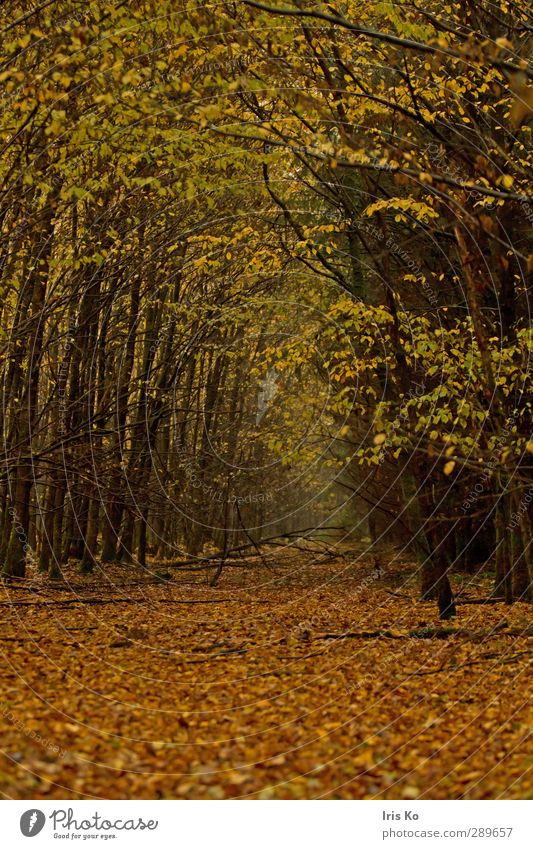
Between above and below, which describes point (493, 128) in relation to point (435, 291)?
above

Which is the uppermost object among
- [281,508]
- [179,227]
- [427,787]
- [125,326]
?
[179,227]

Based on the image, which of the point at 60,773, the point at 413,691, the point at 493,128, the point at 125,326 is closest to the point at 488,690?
the point at 413,691

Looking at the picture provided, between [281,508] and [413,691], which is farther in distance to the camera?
[281,508]

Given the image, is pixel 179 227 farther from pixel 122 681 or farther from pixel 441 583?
pixel 122 681

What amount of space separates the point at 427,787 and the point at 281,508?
46842 millimetres

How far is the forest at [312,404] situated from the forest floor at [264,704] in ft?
0.14

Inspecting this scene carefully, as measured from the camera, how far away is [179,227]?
1927 cm

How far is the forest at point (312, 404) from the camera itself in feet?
22.2
